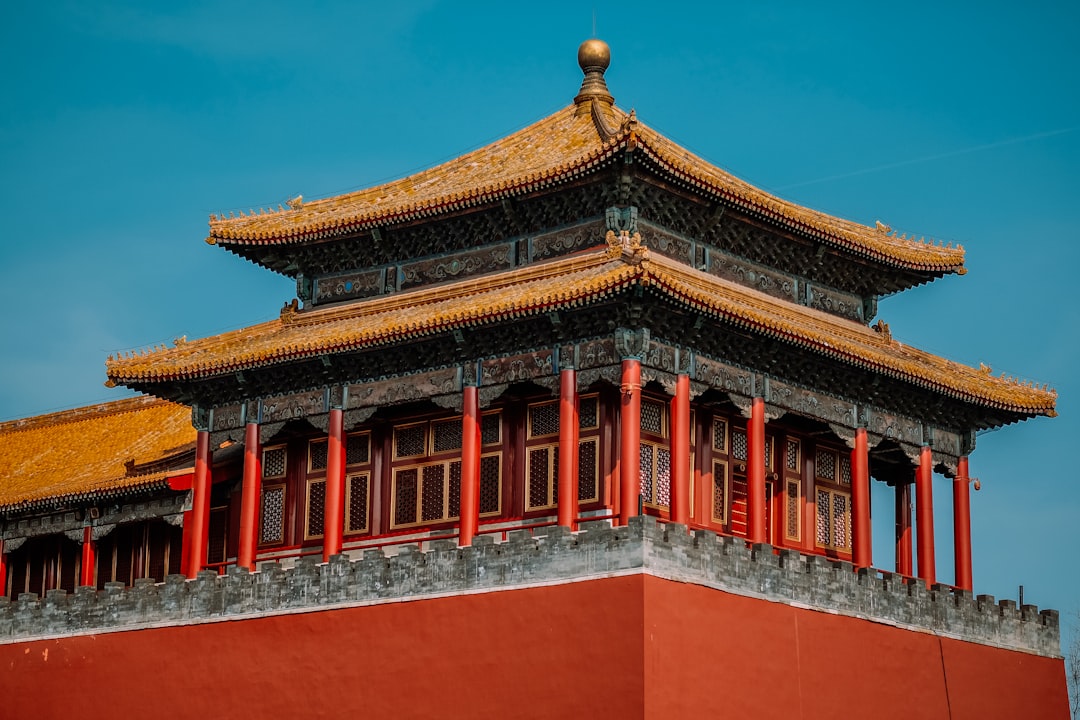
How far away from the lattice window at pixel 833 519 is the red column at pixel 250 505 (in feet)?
34.0

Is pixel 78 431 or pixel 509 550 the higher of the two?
pixel 78 431

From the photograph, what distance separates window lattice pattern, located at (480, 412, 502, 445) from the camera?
37.1 meters

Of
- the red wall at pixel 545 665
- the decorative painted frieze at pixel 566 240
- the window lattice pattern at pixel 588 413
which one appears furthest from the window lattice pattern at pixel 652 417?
the red wall at pixel 545 665

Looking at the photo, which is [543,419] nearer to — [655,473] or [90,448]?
[655,473]

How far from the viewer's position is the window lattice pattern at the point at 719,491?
37219 millimetres

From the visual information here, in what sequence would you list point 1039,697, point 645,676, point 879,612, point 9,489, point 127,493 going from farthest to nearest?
1. point 9,489
2. point 127,493
3. point 1039,697
4. point 879,612
5. point 645,676

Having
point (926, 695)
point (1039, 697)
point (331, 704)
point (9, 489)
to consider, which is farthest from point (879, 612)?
point (9, 489)

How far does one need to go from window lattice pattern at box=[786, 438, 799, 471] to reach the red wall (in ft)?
13.7

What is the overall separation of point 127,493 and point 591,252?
11.3 m

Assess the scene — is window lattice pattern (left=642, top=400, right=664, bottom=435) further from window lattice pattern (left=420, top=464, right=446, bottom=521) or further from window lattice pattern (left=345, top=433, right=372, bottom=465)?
window lattice pattern (left=345, top=433, right=372, bottom=465)

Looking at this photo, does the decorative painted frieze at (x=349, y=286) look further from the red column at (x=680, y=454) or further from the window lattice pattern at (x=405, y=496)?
the red column at (x=680, y=454)

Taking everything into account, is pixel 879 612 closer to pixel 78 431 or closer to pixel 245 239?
pixel 245 239

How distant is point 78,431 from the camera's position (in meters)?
49.0

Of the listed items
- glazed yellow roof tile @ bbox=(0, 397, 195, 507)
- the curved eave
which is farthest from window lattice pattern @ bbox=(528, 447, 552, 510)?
glazed yellow roof tile @ bbox=(0, 397, 195, 507)
